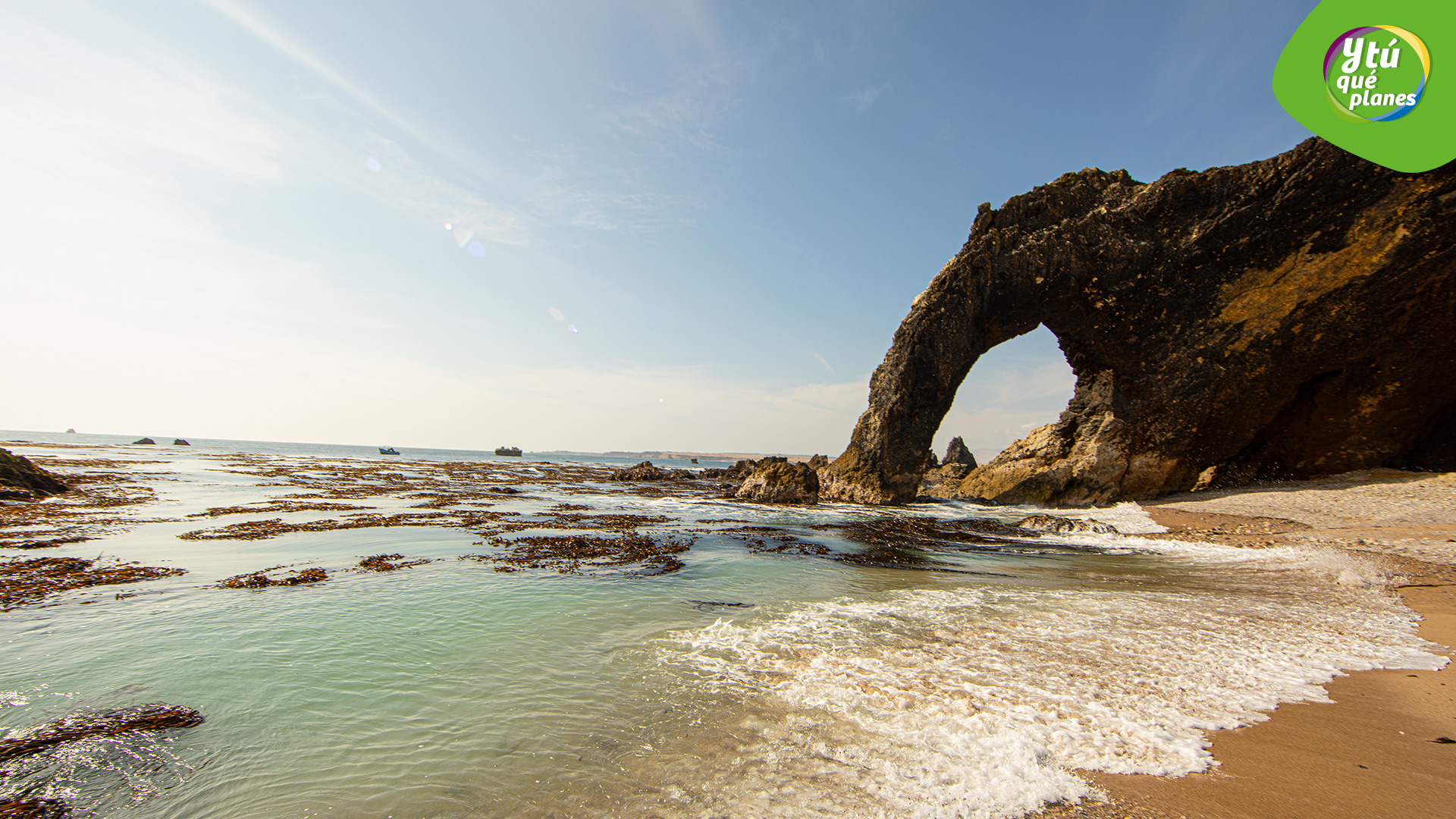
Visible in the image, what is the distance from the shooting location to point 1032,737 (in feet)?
12.9

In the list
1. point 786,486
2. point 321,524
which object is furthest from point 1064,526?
point 321,524

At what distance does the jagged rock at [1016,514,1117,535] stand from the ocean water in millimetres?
6772

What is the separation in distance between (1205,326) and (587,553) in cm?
2642

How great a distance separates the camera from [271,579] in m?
9.38

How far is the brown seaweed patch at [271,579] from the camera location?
8977mm

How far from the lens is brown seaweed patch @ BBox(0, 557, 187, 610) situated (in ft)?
26.1

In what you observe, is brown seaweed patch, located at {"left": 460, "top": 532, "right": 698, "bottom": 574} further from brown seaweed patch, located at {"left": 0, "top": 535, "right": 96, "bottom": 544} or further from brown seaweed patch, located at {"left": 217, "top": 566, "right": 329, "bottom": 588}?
brown seaweed patch, located at {"left": 0, "top": 535, "right": 96, "bottom": 544}

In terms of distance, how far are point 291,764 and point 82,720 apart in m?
2.32

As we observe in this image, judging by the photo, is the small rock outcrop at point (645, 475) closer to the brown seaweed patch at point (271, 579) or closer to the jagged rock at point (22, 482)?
the jagged rock at point (22, 482)

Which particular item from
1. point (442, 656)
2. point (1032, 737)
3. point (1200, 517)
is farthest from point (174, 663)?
point (1200, 517)

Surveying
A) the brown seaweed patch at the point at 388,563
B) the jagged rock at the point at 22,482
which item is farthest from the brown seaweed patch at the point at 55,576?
the jagged rock at the point at 22,482

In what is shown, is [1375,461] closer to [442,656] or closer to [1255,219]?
[1255,219]

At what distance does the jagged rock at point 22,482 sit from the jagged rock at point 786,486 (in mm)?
29452

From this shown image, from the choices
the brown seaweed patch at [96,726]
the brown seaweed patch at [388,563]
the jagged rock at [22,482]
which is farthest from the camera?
the jagged rock at [22,482]
